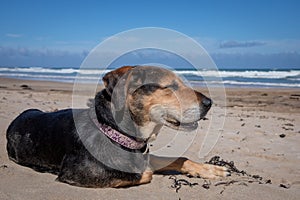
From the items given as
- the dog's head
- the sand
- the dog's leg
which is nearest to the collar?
the dog's head

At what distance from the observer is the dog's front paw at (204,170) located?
5.33 metres

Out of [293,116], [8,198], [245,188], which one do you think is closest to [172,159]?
[245,188]

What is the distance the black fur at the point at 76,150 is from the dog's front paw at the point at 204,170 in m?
0.72

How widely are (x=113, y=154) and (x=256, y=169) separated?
2481 mm

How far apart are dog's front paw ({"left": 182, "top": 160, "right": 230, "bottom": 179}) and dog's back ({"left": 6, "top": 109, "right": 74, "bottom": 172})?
71.9 inches

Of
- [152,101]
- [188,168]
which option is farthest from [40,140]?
[188,168]

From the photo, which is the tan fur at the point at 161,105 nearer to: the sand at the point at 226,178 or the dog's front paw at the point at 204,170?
the dog's front paw at the point at 204,170

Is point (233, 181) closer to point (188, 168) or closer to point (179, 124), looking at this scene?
point (188, 168)

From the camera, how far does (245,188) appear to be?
4734 mm

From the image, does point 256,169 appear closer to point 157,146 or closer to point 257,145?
point 257,145

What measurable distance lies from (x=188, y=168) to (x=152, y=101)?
1181 mm

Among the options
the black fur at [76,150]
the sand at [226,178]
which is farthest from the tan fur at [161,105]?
the black fur at [76,150]

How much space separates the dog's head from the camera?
193 inches

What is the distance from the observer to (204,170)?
5.41 m
